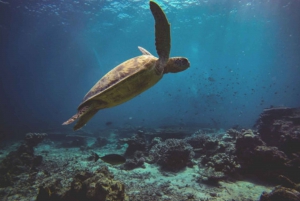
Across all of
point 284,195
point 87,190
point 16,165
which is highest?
point 284,195

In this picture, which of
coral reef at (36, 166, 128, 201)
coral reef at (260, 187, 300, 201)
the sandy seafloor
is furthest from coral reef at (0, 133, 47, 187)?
coral reef at (260, 187, 300, 201)

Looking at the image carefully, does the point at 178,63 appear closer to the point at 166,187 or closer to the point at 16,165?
the point at 166,187

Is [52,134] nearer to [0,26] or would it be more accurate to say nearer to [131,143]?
[131,143]

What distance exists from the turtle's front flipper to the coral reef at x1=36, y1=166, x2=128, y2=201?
3.04 metres

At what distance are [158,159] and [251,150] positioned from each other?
356 cm

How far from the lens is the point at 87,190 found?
3.55 meters

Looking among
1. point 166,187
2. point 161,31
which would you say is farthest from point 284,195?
point 161,31

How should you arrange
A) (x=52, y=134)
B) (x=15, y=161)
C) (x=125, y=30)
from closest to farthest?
(x=15, y=161) < (x=52, y=134) < (x=125, y=30)

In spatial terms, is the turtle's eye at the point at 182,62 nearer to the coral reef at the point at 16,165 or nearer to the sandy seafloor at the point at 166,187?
the sandy seafloor at the point at 166,187

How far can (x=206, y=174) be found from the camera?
5539 mm

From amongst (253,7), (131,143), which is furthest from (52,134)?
(253,7)

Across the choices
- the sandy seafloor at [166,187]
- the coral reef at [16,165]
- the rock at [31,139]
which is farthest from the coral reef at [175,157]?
the rock at [31,139]

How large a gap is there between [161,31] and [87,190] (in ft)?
12.2

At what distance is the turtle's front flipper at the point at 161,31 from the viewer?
3349 millimetres
